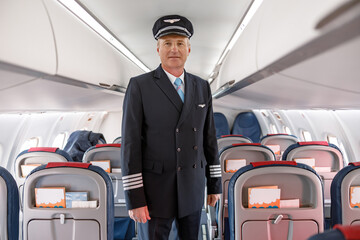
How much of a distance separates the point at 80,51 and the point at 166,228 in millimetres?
1777

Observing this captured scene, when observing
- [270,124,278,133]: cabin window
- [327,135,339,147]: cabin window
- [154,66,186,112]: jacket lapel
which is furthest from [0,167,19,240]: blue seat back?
[270,124,278,133]: cabin window

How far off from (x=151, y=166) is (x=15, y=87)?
133 cm

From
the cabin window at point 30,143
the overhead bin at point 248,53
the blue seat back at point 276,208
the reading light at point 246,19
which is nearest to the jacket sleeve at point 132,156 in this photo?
the blue seat back at point 276,208

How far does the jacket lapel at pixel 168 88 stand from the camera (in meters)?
1.91

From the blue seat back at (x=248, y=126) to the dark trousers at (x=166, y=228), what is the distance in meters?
9.89

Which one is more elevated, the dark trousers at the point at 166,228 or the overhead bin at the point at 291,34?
the overhead bin at the point at 291,34

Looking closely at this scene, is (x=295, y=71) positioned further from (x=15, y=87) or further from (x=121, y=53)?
(x=121, y=53)

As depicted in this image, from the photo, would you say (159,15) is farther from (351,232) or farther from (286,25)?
(351,232)

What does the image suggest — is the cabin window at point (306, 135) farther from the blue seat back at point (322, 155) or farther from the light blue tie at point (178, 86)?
the light blue tie at point (178, 86)

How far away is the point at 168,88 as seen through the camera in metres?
1.93

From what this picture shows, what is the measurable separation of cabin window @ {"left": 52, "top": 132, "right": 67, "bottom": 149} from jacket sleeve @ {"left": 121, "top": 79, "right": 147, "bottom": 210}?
291 inches

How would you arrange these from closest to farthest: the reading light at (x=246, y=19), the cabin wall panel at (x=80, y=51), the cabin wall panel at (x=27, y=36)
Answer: the cabin wall panel at (x=27, y=36) < the cabin wall panel at (x=80, y=51) < the reading light at (x=246, y=19)

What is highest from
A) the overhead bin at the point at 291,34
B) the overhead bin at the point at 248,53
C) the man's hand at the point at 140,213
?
the overhead bin at the point at 248,53

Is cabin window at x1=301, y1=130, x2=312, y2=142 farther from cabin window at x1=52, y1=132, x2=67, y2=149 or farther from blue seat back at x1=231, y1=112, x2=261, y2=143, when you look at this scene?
cabin window at x1=52, y1=132, x2=67, y2=149
